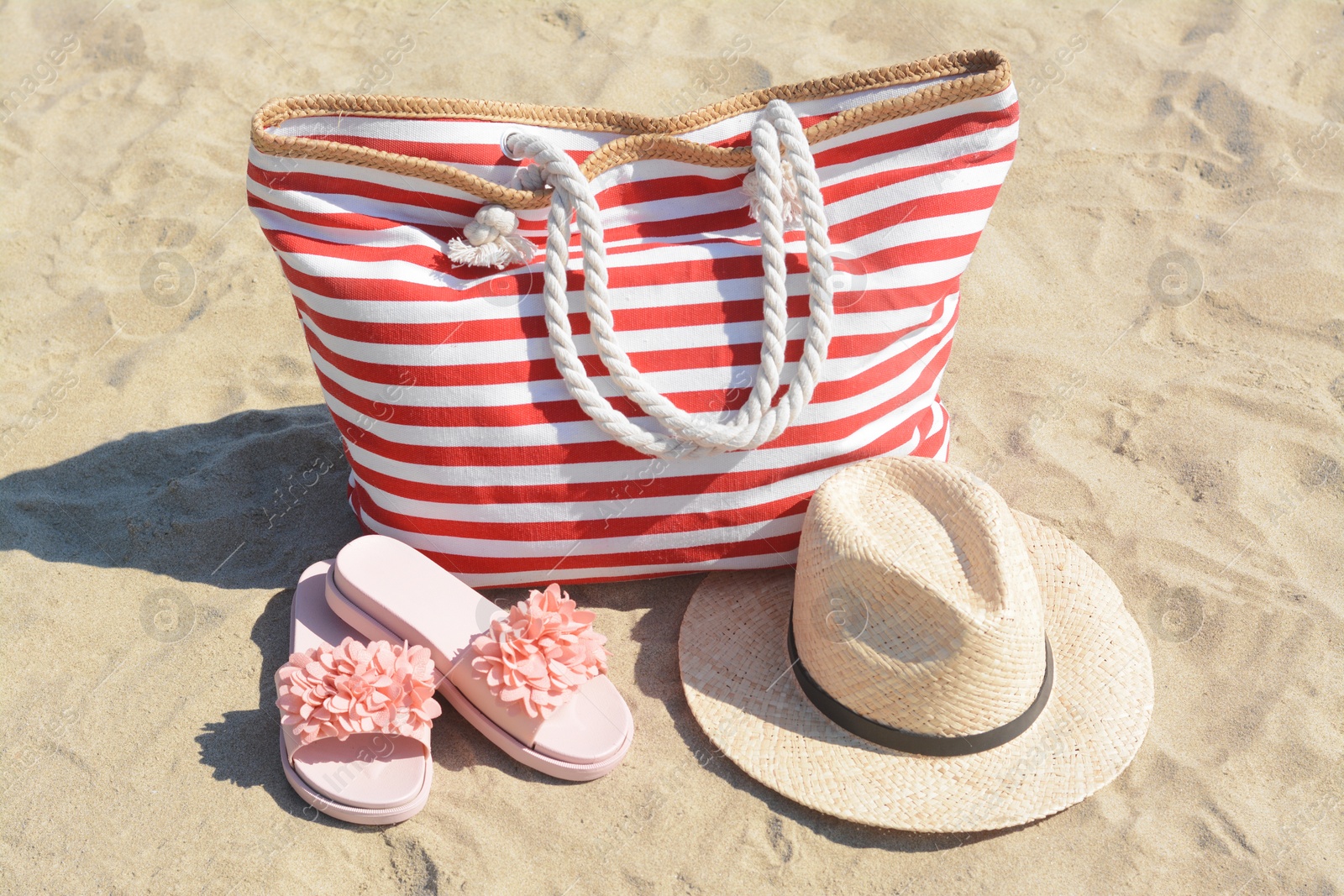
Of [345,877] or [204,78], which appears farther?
[204,78]

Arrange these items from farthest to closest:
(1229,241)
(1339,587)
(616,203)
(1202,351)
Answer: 1. (1229,241)
2. (1202,351)
3. (1339,587)
4. (616,203)

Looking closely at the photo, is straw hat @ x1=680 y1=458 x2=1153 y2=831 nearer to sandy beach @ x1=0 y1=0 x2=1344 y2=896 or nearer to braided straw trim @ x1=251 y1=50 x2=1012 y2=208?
sandy beach @ x1=0 y1=0 x2=1344 y2=896

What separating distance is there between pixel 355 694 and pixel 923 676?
105 centimetres

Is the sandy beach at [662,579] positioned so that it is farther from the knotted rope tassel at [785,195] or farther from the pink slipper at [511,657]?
the knotted rope tassel at [785,195]

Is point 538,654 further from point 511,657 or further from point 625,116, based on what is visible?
point 625,116

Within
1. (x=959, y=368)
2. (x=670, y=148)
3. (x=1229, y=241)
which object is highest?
(x=670, y=148)

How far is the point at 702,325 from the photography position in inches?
85.7

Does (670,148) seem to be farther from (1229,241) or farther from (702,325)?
(1229,241)

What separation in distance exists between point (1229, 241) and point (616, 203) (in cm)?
229

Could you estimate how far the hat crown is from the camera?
1.86 metres

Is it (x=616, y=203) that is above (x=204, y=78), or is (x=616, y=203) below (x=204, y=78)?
above

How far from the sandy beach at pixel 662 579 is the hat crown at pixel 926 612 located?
0.91 feet

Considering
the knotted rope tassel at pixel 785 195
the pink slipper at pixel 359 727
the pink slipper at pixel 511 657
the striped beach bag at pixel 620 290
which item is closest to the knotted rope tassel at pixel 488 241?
the striped beach bag at pixel 620 290

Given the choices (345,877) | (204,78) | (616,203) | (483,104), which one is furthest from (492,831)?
(204,78)
